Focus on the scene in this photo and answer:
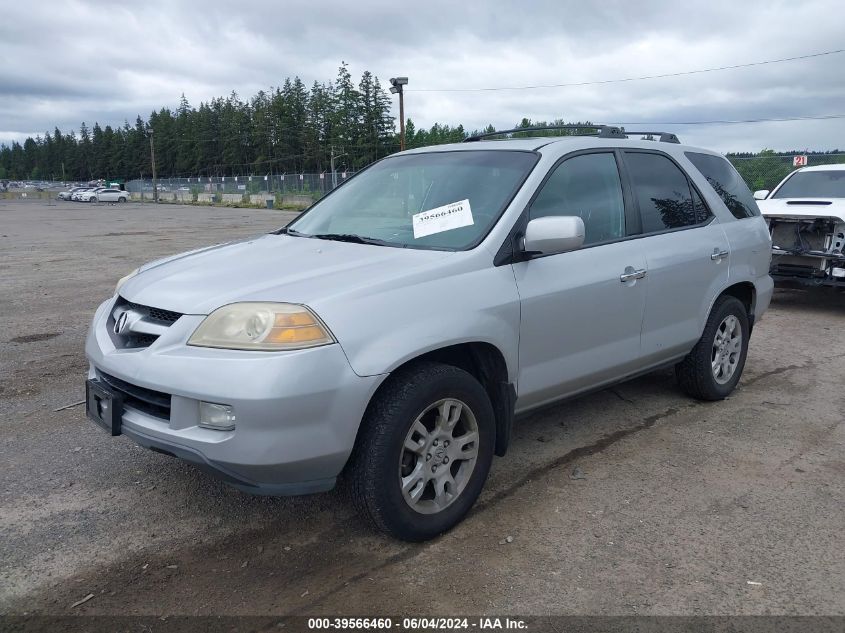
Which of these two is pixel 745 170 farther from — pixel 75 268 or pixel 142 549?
pixel 142 549

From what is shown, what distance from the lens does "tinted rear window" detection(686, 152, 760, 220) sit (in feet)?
16.4

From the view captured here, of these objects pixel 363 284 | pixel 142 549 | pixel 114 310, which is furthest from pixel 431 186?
pixel 142 549

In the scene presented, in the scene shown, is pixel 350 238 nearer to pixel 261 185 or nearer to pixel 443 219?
pixel 443 219

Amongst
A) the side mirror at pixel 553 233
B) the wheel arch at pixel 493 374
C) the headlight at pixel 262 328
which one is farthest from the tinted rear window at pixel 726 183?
the headlight at pixel 262 328

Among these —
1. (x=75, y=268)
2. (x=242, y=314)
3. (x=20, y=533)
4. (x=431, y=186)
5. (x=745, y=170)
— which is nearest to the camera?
(x=242, y=314)

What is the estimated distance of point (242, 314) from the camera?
111 inches

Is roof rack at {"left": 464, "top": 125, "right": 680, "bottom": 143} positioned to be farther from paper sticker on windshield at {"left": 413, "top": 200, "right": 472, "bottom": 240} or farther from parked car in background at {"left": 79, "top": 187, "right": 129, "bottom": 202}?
parked car in background at {"left": 79, "top": 187, "right": 129, "bottom": 202}

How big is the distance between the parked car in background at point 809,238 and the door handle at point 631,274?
213 inches

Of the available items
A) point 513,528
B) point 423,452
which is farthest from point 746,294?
point 423,452

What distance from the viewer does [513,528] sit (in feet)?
10.8

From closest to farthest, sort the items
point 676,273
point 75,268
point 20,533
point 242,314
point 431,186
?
1. point 242,314
2. point 20,533
3. point 431,186
4. point 676,273
5. point 75,268

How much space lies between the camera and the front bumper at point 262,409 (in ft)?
8.67

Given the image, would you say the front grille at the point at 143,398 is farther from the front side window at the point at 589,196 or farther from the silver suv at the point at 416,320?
the front side window at the point at 589,196

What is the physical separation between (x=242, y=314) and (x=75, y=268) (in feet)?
36.4
